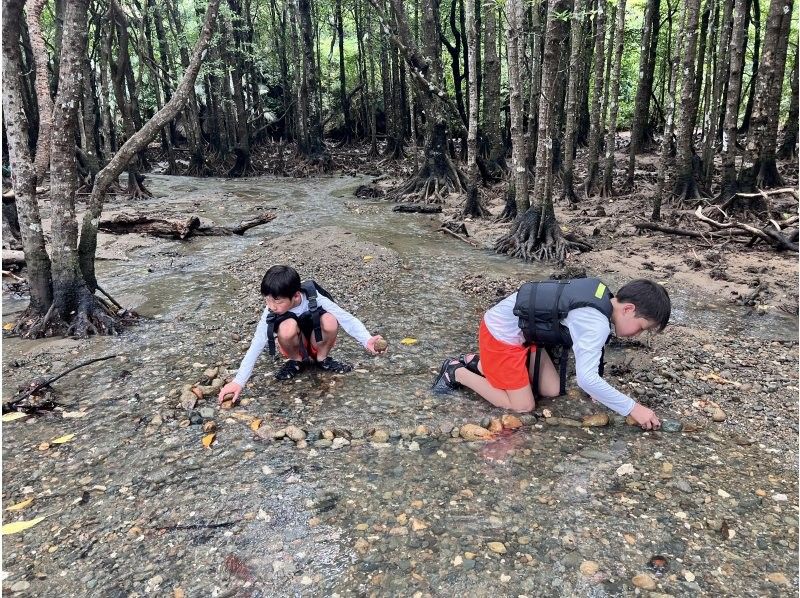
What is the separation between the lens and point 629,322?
3.43 meters

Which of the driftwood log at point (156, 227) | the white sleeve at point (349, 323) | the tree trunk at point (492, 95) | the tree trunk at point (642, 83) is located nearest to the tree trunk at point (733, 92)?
the tree trunk at point (642, 83)

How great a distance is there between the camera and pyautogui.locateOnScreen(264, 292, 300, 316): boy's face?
410 cm

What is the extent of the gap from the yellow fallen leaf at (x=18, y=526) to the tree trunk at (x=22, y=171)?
117 inches

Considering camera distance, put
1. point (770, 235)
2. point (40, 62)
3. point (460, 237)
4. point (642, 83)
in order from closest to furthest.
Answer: point (40, 62) < point (770, 235) < point (460, 237) < point (642, 83)

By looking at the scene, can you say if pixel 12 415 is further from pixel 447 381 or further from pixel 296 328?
pixel 447 381

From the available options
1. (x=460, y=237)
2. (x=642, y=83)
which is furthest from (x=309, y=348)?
(x=642, y=83)

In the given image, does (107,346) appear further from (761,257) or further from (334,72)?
(334,72)

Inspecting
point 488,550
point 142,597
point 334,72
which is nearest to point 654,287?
point 488,550

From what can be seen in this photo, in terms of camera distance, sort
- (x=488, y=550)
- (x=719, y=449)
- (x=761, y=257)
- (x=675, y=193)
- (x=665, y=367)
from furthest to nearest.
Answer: (x=675, y=193) → (x=761, y=257) → (x=665, y=367) → (x=719, y=449) → (x=488, y=550)

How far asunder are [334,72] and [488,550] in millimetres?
33473

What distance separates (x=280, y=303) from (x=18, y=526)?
76.9 inches

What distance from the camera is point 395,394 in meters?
4.29

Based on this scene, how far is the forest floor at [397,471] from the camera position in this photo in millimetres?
2623

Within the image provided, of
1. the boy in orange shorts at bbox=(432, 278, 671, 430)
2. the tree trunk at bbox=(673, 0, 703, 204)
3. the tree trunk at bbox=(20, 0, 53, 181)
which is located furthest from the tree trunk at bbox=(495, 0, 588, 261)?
the tree trunk at bbox=(20, 0, 53, 181)
